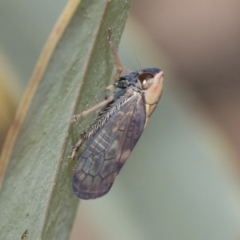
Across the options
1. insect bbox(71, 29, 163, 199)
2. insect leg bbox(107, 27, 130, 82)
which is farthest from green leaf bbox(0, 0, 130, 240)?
insect bbox(71, 29, 163, 199)

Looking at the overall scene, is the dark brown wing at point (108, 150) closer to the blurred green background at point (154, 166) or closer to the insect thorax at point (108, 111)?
the insect thorax at point (108, 111)

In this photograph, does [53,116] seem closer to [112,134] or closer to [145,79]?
[112,134]

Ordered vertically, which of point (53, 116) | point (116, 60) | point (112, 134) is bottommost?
point (53, 116)

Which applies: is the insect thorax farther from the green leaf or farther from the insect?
the green leaf

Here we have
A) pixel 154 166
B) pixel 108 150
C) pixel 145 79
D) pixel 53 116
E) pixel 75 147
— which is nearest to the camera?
pixel 53 116

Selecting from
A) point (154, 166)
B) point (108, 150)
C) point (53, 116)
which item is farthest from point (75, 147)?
point (154, 166)

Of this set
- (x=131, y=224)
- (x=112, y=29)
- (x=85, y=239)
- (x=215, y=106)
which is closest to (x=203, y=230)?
(x=131, y=224)

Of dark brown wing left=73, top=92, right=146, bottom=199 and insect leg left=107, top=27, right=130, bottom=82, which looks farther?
dark brown wing left=73, top=92, right=146, bottom=199
